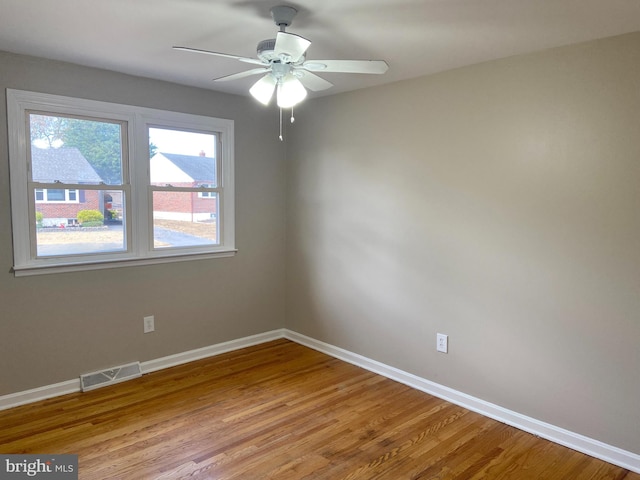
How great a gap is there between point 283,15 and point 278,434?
7.49ft

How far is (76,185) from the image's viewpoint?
3.11 metres

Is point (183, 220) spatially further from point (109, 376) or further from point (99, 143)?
point (109, 376)

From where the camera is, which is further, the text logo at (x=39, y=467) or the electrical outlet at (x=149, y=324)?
the electrical outlet at (x=149, y=324)

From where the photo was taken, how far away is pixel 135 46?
2625 millimetres

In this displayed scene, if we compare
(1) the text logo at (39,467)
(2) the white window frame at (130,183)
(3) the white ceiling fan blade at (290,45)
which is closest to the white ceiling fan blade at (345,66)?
(3) the white ceiling fan blade at (290,45)

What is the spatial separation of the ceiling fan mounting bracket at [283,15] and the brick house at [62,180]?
1.86m

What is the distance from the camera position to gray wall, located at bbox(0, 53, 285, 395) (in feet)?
9.61

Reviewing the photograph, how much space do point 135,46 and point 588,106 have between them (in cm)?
259

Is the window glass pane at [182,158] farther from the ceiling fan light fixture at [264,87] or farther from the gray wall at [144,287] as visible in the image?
the ceiling fan light fixture at [264,87]

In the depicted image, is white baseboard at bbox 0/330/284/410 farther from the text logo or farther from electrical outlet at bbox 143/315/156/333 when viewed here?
the text logo

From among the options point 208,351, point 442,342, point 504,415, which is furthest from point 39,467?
point 504,415

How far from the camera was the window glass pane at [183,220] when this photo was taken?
11.8 feet

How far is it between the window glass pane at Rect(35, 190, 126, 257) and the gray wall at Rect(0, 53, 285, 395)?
0.18 m

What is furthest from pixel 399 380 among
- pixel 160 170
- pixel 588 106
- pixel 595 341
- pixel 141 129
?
pixel 141 129
